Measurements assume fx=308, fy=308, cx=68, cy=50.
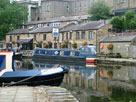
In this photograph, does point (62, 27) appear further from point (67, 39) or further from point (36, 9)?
point (36, 9)

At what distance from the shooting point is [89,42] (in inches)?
2137

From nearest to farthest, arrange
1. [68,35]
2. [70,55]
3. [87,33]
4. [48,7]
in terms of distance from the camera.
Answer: [70,55]
[87,33]
[68,35]
[48,7]

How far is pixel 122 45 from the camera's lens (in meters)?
46.8

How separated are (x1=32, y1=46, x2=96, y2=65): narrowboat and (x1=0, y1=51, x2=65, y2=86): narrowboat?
76.7 ft

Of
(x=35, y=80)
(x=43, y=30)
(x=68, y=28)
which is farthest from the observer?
(x=43, y=30)

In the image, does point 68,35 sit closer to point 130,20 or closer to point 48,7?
point 130,20

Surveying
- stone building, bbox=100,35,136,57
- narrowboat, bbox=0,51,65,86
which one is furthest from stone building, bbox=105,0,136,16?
narrowboat, bbox=0,51,65,86

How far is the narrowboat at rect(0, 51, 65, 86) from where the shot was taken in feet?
64.6

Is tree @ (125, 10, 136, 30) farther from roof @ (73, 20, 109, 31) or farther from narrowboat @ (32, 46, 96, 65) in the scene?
narrowboat @ (32, 46, 96, 65)

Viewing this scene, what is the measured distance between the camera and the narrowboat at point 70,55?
145 ft

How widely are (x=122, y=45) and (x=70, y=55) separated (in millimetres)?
8100

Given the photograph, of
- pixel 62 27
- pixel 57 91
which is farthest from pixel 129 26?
pixel 57 91

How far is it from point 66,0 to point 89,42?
1320 inches

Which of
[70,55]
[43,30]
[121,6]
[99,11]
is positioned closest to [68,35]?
[43,30]
